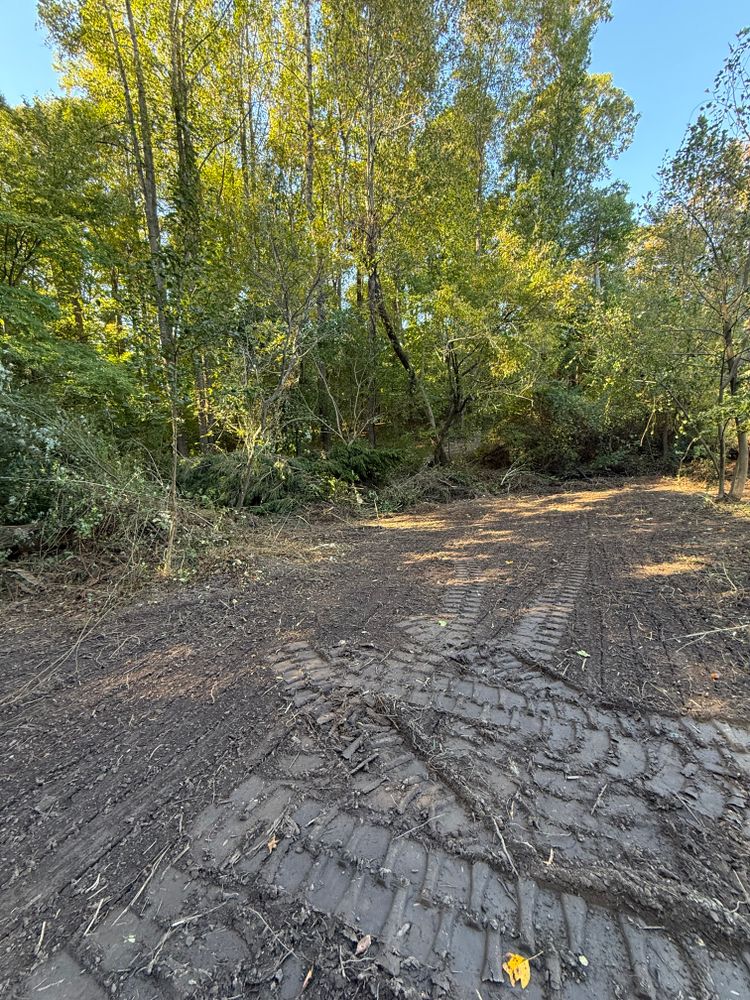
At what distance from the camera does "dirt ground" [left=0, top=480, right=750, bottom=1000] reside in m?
1.05

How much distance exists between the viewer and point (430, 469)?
1000 centimetres

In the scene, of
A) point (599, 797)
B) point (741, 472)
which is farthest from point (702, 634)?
point (741, 472)

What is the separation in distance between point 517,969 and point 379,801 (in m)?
0.59

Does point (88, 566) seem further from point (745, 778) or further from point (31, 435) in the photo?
point (745, 778)

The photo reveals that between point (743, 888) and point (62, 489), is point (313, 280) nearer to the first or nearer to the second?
point (62, 489)

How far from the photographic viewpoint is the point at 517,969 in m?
1.02

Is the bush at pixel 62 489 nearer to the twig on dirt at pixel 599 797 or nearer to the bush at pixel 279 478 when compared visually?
the bush at pixel 279 478

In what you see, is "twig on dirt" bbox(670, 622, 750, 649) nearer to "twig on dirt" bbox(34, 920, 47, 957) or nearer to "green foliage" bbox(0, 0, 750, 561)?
"twig on dirt" bbox(34, 920, 47, 957)

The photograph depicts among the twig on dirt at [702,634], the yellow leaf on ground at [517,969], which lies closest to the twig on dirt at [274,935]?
the yellow leaf on ground at [517,969]

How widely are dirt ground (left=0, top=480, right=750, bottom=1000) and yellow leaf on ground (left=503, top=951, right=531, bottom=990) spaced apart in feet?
0.05

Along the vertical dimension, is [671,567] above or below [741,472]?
below

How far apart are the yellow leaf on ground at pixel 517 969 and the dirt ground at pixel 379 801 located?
0.02m

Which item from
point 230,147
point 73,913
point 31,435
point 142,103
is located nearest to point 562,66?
point 230,147

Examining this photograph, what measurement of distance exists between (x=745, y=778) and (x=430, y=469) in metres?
8.64
